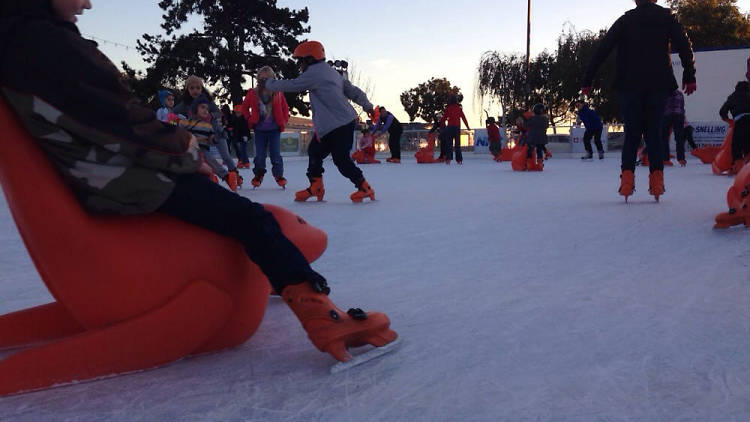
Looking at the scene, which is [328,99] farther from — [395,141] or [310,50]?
[395,141]

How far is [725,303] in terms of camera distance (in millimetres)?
2396

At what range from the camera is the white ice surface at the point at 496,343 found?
1545 millimetres

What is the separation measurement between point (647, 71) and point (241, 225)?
4.65m

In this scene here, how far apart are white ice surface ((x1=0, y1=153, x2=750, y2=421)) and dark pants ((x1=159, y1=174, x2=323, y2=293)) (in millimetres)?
254

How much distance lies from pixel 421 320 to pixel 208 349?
70cm

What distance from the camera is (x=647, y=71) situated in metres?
5.57

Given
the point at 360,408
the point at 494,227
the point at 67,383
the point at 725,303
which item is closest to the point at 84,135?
the point at 67,383

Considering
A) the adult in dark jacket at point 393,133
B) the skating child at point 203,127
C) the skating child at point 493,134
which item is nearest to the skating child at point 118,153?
the skating child at point 203,127

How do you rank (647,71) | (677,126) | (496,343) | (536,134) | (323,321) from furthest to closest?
(536,134) → (677,126) → (647,71) → (496,343) → (323,321)

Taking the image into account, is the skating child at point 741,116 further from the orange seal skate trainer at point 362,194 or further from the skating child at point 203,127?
the skating child at point 203,127

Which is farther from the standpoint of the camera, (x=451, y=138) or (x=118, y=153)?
(x=451, y=138)

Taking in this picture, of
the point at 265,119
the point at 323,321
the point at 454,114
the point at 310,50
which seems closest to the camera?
the point at 323,321

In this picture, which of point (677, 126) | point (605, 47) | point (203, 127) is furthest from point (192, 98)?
point (677, 126)

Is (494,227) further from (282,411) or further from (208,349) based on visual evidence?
Result: (282,411)
